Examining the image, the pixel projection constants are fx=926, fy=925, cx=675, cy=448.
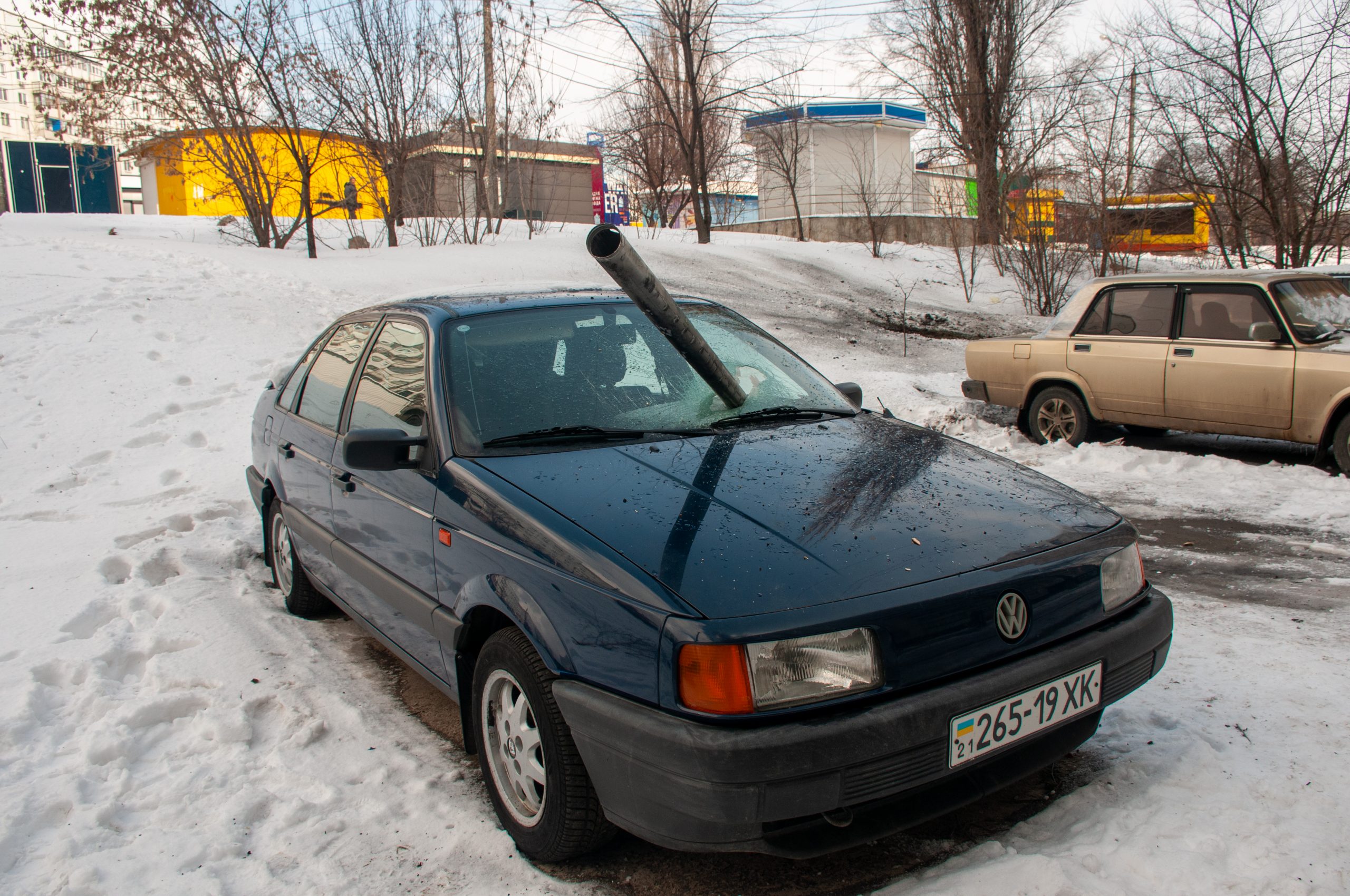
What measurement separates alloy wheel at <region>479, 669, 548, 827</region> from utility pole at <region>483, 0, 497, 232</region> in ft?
55.7

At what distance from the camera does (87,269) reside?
1149 cm

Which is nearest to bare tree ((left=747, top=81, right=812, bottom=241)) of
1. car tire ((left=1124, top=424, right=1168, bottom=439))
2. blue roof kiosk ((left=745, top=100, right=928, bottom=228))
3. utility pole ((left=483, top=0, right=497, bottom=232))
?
blue roof kiosk ((left=745, top=100, right=928, bottom=228))

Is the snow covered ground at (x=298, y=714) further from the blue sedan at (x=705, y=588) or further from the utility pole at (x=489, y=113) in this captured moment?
the utility pole at (x=489, y=113)

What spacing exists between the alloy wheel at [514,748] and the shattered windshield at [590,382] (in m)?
0.76

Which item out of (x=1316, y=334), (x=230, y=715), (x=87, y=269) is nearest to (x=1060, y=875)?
(x=230, y=715)

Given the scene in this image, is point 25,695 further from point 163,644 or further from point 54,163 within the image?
point 54,163

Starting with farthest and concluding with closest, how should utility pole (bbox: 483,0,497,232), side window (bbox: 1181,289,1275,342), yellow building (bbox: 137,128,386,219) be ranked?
1. utility pole (bbox: 483,0,497,232)
2. yellow building (bbox: 137,128,386,219)
3. side window (bbox: 1181,289,1275,342)

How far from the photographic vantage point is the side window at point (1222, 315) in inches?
265

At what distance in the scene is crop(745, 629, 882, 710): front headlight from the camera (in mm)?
2051

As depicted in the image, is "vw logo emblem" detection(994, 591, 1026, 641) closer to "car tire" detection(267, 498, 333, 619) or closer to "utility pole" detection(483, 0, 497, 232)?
"car tire" detection(267, 498, 333, 619)

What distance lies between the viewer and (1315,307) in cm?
662

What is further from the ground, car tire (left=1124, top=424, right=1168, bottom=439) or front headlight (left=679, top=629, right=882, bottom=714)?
front headlight (left=679, top=629, right=882, bottom=714)

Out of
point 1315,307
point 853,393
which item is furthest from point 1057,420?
point 853,393

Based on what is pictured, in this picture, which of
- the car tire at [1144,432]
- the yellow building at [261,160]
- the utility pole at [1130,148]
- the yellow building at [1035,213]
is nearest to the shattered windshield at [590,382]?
the car tire at [1144,432]
